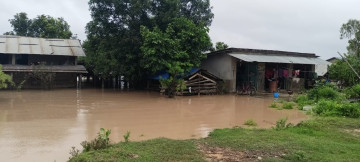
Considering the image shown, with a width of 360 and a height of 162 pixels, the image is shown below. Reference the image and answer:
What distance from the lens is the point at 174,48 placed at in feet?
61.8

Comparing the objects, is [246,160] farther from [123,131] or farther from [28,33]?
[28,33]

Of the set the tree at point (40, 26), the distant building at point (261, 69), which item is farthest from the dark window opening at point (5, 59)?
the distant building at point (261, 69)

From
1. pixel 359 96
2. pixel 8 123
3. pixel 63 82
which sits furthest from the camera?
pixel 63 82

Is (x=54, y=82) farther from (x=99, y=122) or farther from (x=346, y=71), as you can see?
(x=346, y=71)

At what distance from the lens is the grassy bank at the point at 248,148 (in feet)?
18.1

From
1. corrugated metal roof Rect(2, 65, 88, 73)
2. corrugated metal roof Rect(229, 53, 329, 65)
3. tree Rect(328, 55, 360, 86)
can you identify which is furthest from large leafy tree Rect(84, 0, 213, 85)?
tree Rect(328, 55, 360, 86)

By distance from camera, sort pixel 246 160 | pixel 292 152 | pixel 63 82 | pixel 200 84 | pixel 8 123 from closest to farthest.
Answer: pixel 246 160, pixel 292 152, pixel 8 123, pixel 200 84, pixel 63 82

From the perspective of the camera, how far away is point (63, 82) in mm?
24703

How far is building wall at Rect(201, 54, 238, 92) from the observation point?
2138cm

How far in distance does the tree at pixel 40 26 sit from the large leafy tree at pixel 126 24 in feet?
34.3

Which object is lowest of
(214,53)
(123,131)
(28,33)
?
(123,131)

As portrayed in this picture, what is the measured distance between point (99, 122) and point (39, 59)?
16.6m

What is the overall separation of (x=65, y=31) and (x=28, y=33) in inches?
173

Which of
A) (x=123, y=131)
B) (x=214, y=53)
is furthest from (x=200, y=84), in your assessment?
(x=123, y=131)
